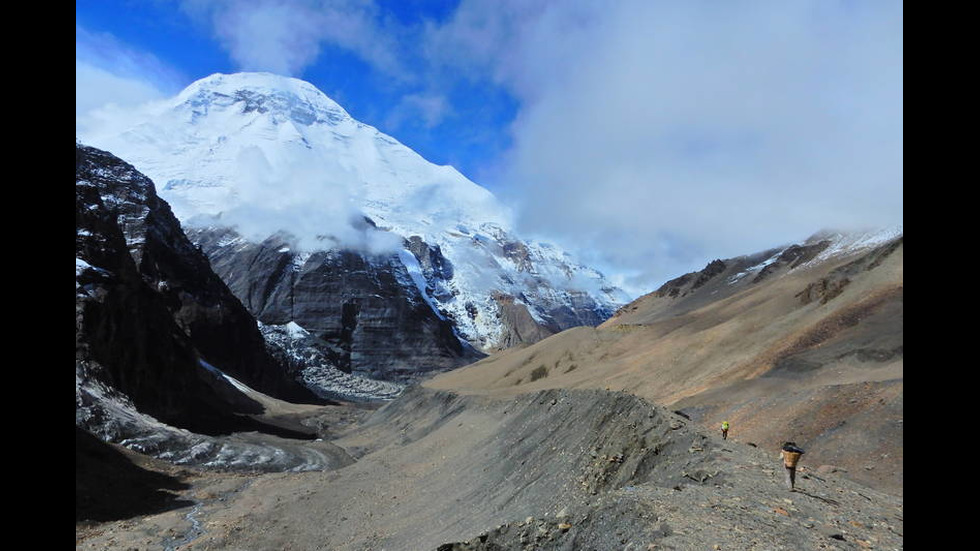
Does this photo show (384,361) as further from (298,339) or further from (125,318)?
(125,318)

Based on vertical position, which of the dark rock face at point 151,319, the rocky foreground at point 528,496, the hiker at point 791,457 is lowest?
the rocky foreground at point 528,496

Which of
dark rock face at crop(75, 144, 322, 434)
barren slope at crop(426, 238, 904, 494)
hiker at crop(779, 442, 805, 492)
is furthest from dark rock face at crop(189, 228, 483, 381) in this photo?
hiker at crop(779, 442, 805, 492)

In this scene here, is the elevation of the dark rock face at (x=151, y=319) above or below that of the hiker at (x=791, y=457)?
above

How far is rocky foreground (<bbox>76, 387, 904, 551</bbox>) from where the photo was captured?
9.60 m

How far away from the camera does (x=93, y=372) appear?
5566cm

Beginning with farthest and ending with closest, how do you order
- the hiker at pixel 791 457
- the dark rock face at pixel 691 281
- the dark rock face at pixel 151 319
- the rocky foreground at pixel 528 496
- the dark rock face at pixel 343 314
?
the dark rock face at pixel 343 314 → the dark rock face at pixel 691 281 → the dark rock face at pixel 151 319 → the hiker at pixel 791 457 → the rocky foreground at pixel 528 496

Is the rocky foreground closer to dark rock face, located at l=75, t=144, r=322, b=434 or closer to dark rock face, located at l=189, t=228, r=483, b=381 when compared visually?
dark rock face, located at l=75, t=144, r=322, b=434

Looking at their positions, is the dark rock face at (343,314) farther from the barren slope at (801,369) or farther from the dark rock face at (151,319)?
the barren slope at (801,369)

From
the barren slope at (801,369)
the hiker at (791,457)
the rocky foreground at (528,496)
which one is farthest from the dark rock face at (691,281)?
the hiker at (791,457)

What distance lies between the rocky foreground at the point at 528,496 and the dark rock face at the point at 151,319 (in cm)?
1162

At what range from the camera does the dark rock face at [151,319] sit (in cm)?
6041

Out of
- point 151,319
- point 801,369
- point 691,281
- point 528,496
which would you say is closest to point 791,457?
point 528,496

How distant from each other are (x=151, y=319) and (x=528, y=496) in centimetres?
6556
